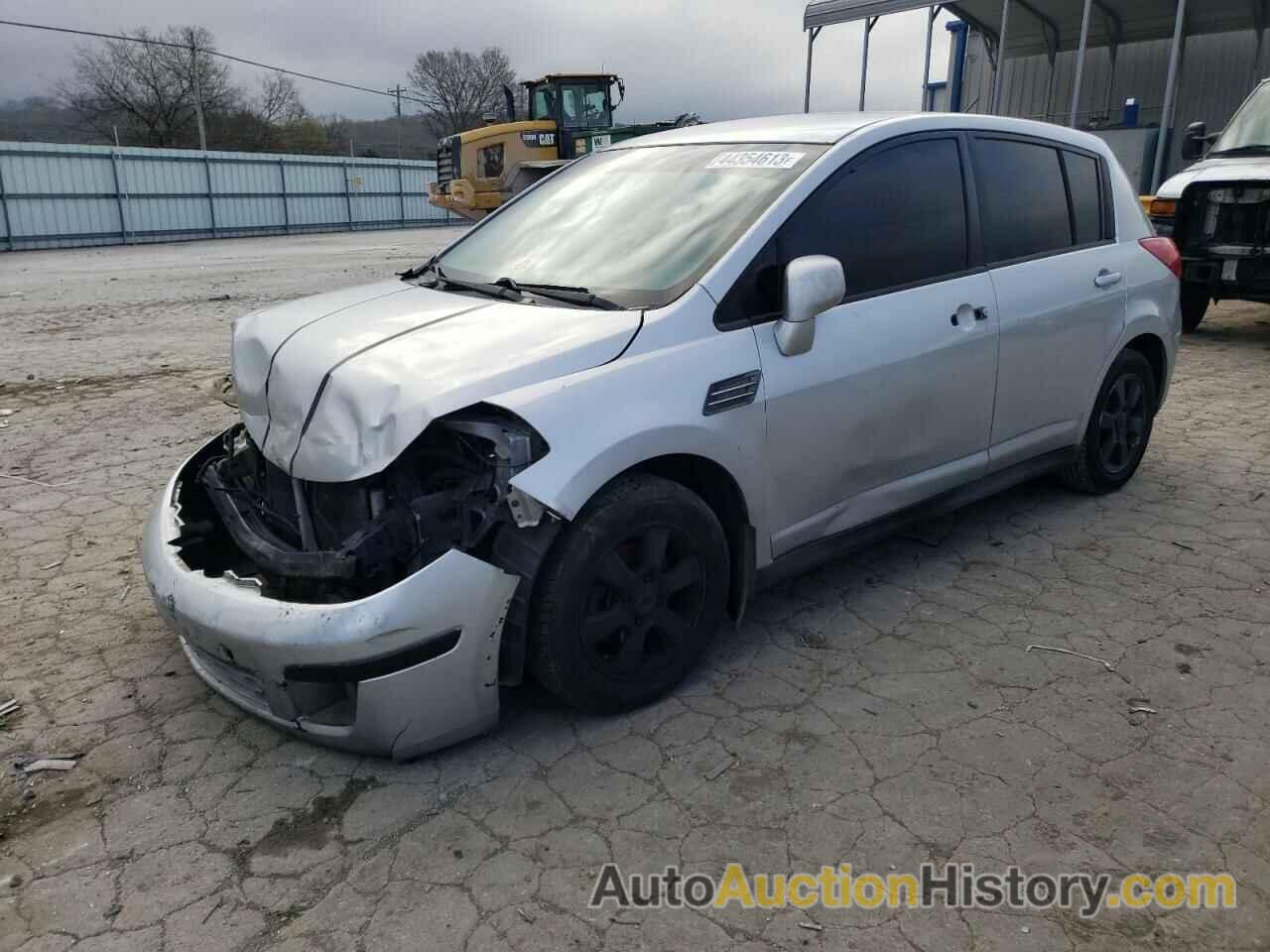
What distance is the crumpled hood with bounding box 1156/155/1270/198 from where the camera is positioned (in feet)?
26.9

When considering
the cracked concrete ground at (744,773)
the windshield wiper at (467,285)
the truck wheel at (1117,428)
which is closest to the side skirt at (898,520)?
the truck wheel at (1117,428)

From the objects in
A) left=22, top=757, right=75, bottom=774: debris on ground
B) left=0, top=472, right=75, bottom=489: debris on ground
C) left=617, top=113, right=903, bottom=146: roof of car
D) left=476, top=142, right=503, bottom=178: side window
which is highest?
left=476, top=142, right=503, bottom=178: side window

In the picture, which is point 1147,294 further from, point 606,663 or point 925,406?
point 606,663

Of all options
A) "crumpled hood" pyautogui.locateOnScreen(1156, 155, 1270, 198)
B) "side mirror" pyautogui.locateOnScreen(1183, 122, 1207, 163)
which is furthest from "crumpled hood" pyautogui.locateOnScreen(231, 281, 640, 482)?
"side mirror" pyautogui.locateOnScreen(1183, 122, 1207, 163)

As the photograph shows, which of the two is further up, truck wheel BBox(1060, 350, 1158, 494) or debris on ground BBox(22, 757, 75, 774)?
truck wheel BBox(1060, 350, 1158, 494)

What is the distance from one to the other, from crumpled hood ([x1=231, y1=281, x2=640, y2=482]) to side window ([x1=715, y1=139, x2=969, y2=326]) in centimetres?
49

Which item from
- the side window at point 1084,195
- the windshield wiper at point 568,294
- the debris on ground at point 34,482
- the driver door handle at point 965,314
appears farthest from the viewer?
the debris on ground at point 34,482

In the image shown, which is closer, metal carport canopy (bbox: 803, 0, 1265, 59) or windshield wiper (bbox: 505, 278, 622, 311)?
windshield wiper (bbox: 505, 278, 622, 311)

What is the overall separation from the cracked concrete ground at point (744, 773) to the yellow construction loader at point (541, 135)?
667 inches

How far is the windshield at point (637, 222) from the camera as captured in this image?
3.14 m

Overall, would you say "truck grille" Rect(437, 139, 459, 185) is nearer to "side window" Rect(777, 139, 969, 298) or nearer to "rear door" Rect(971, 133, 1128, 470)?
"rear door" Rect(971, 133, 1128, 470)

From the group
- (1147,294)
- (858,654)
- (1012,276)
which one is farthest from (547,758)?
(1147,294)

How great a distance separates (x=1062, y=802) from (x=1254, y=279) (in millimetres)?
7493

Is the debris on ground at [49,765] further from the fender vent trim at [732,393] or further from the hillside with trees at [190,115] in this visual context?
the hillside with trees at [190,115]
